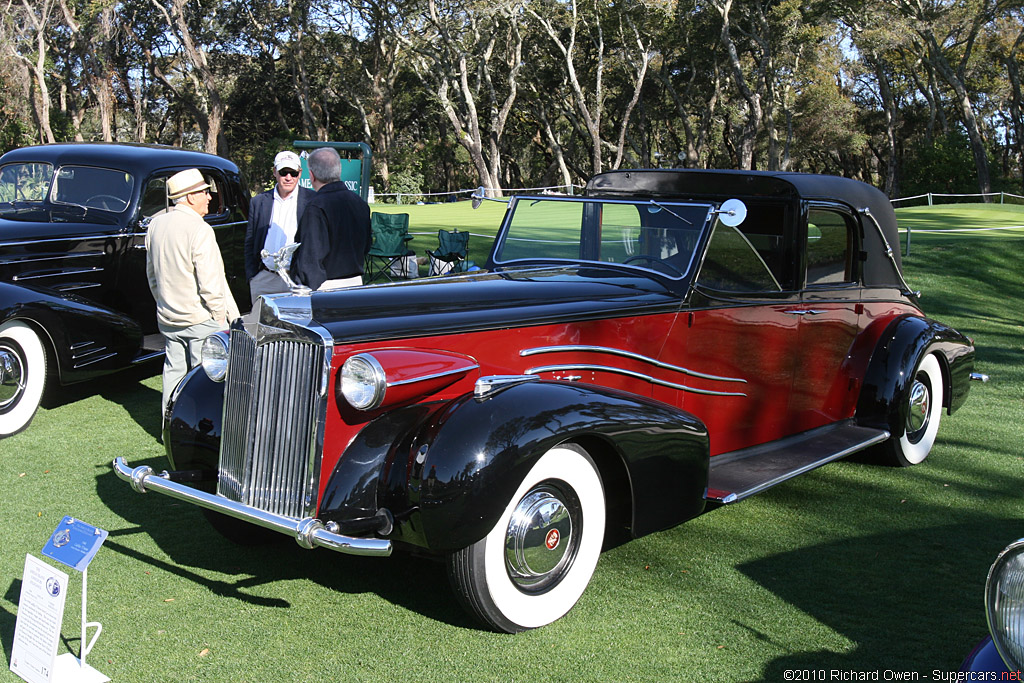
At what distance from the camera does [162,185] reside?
25.2 feet

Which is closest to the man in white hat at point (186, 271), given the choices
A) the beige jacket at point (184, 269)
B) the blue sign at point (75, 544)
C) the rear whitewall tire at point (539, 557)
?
the beige jacket at point (184, 269)

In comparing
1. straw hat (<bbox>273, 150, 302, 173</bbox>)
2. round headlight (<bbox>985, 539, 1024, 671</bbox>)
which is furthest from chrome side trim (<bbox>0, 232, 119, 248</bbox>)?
round headlight (<bbox>985, 539, 1024, 671</bbox>)

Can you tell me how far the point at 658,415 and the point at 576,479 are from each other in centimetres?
48

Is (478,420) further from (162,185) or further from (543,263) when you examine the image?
(162,185)

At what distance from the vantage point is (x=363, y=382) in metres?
3.27

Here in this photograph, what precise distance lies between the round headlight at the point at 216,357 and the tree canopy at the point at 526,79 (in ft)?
103

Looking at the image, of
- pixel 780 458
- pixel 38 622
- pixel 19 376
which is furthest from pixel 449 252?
pixel 38 622

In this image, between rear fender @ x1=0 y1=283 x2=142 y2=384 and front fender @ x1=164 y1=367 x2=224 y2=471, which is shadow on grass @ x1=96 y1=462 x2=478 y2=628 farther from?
rear fender @ x1=0 y1=283 x2=142 y2=384

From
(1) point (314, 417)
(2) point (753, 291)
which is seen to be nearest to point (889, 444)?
(2) point (753, 291)

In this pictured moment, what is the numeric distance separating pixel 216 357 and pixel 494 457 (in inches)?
62.3

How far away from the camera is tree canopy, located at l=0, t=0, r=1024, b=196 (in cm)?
3419

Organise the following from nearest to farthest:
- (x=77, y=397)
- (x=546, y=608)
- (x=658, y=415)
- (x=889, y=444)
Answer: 1. (x=546, y=608)
2. (x=658, y=415)
3. (x=889, y=444)
4. (x=77, y=397)

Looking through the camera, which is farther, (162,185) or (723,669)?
(162,185)

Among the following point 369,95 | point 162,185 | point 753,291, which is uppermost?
point 369,95
